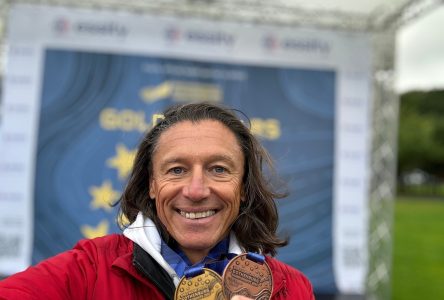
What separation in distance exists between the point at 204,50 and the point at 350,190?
2.07 metres

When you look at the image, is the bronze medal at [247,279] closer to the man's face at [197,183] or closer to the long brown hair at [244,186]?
the man's face at [197,183]

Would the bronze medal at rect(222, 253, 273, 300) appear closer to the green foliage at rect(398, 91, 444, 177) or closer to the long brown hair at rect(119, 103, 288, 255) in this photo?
the long brown hair at rect(119, 103, 288, 255)

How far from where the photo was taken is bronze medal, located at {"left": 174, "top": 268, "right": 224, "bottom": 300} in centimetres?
130

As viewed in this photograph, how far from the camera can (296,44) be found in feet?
17.0

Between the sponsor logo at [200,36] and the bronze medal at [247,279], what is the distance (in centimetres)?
388

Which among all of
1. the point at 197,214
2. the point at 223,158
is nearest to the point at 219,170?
the point at 223,158

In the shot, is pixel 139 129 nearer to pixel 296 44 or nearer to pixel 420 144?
pixel 296 44

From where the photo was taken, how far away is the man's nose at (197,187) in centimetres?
146

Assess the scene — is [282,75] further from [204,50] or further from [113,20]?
[113,20]

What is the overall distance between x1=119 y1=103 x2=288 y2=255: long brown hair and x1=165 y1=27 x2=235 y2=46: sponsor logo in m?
3.43

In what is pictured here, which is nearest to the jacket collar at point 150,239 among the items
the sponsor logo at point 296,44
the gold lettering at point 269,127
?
the gold lettering at point 269,127

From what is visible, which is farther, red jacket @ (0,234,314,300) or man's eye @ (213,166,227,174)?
man's eye @ (213,166,227,174)

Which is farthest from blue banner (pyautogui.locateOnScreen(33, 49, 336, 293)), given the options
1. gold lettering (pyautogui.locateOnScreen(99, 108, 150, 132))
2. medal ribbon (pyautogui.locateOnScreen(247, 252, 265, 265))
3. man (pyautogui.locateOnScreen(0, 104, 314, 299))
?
medal ribbon (pyautogui.locateOnScreen(247, 252, 265, 265))

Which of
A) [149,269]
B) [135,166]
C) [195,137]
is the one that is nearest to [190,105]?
[195,137]
